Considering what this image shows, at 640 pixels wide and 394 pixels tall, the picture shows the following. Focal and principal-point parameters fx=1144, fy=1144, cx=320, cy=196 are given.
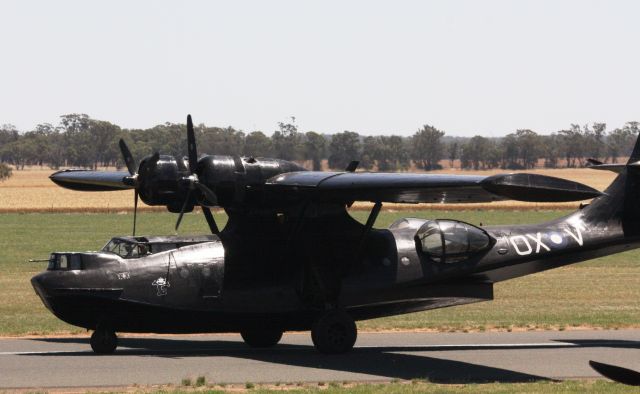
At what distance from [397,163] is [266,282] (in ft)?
500

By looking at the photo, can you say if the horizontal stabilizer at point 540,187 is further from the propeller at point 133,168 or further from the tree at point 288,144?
the tree at point 288,144

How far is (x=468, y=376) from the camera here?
20.0 meters

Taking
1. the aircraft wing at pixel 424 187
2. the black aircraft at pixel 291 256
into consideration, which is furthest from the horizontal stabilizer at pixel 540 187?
the black aircraft at pixel 291 256

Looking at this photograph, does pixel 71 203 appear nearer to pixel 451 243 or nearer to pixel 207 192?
pixel 451 243

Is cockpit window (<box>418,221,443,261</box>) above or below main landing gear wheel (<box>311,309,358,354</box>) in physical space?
above

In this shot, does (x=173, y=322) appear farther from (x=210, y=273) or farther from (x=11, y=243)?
(x=11, y=243)

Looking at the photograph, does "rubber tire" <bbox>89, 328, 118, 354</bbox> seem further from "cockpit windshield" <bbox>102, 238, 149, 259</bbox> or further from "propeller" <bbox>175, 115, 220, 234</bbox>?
"propeller" <bbox>175, 115, 220, 234</bbox>

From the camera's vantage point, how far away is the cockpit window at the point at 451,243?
77.9 feet

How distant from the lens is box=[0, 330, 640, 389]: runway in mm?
19938

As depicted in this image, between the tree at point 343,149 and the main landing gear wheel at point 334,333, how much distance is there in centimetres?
10883

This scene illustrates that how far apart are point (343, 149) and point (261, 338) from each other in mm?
121100

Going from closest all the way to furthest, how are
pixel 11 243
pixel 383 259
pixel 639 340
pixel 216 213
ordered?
pixel 383 259
pixel 639 340
pixel 11 243
pixel 216 213

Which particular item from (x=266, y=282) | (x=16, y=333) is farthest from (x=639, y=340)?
(x=16, y=333)

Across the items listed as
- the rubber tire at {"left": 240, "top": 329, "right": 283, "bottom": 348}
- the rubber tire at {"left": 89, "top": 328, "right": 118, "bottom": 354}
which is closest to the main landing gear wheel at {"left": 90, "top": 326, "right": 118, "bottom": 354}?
the rubber tire at {"left": 89, "top": 328, "right": 118, "bottom": 354}
